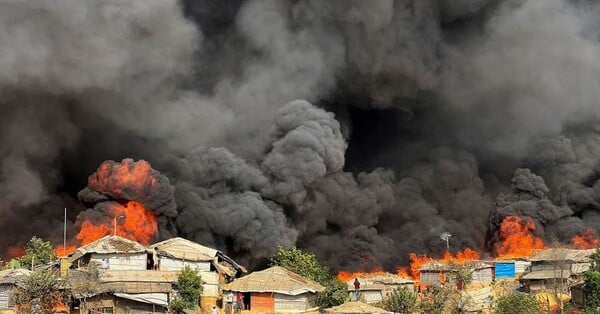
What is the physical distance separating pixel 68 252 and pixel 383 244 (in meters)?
22.2

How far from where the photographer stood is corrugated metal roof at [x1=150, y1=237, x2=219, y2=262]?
2305 inches

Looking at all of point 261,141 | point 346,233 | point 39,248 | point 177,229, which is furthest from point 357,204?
point 39,248

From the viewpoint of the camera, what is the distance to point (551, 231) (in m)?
70.4

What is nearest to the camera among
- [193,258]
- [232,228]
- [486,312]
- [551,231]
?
[486,312]

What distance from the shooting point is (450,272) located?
197 ft

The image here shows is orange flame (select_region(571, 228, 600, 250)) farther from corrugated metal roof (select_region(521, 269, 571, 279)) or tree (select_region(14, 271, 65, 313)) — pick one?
tree (select_region(14, 271, 65, 313))

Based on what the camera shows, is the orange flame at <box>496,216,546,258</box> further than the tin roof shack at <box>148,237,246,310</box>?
Yes

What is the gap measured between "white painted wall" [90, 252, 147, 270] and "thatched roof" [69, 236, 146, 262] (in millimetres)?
245

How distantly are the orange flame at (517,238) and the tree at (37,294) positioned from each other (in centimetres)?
3147

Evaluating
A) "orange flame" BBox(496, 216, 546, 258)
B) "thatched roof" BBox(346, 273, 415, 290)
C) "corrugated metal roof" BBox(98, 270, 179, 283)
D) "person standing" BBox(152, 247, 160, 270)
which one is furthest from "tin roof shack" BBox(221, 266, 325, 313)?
"orange flame" BBox(496, 216, 546, 258)

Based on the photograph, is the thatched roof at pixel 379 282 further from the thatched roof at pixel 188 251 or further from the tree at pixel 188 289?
the tree at pixel 188 289

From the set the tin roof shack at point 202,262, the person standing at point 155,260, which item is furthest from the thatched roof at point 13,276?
the tin roof shack at point 202,262

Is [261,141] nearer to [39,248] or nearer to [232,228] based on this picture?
[232,228]

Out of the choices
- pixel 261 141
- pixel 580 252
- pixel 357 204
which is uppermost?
pixel 261 141
